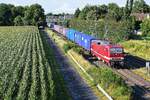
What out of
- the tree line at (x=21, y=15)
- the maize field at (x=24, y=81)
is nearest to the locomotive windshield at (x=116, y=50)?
the maize field at (x=24, y=81)

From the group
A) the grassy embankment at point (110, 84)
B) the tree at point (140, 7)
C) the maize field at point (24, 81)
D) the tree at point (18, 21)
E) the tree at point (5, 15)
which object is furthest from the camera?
the tree at point (140, 7)

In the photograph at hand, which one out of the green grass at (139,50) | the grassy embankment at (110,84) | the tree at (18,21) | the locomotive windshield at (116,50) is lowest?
the tree at (18,21)

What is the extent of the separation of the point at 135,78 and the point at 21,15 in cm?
15857

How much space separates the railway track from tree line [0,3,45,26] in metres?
126

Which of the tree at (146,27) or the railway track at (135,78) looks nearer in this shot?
the railway track at (135,78)

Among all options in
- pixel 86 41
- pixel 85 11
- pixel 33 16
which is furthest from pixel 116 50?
pixel 33 16

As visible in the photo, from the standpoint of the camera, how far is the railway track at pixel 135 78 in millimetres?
29016

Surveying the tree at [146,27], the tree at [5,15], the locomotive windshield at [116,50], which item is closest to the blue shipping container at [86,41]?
the locomotive windshield at [116,50]

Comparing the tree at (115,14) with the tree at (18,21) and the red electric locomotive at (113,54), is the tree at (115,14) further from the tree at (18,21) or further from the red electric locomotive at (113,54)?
the tree at (18,21)

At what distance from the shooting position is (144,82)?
3397cm

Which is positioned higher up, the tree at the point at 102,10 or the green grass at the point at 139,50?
the tree at the point at 102,10

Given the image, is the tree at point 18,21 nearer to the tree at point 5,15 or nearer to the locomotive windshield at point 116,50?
the tree at point 5,15

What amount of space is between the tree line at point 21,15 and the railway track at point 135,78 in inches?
4956

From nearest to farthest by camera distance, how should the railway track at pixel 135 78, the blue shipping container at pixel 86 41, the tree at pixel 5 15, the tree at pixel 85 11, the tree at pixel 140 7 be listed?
the railway track at pixel 135 78 < the blue shipping container at pixel 86 41 < the tree at pixel 85 11 < the tree at pixel 5 15 < the tree at pixel 140 7
